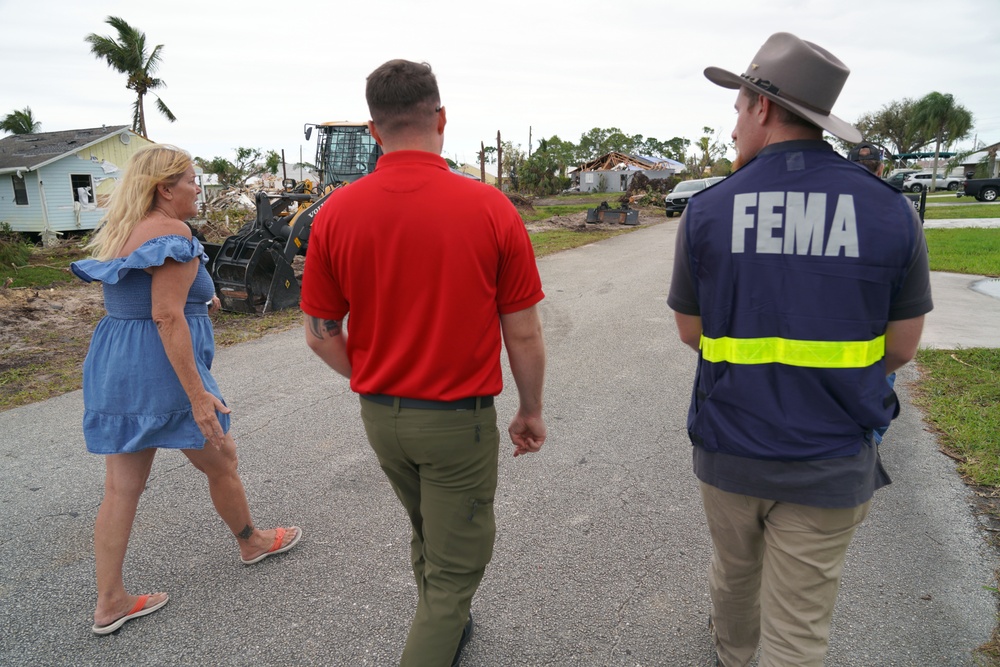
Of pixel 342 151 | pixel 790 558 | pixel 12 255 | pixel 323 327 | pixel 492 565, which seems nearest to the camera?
pixel 790 558

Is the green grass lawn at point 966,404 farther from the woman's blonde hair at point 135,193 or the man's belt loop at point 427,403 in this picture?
the woman's blonde hair at point 135,193

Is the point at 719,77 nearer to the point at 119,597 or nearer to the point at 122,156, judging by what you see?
the point at 119,597

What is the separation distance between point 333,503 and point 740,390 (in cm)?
262

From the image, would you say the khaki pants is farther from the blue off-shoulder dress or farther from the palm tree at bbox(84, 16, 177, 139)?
the palm tree at bbox(84, 16, 177, 139)

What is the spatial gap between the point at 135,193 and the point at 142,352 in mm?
641

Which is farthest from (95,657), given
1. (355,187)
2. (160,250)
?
(355,187)

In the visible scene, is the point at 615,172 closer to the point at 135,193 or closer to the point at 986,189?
the point at 986,189

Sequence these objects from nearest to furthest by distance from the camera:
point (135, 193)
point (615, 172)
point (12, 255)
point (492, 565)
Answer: point (135, 193) < point (492, 565) < point (12, 255) < point (615, 172)

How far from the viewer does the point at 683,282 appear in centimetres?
205

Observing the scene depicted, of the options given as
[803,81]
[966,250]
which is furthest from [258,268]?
[966,250]

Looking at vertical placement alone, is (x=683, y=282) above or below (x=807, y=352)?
above

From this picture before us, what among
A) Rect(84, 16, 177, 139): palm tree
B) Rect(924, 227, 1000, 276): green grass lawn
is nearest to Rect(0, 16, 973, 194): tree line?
Rect(84, 16, 177, 139): palm tree

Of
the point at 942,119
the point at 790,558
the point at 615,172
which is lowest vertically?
the point at 790,558

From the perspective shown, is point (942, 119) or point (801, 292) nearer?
point (801, 292)
